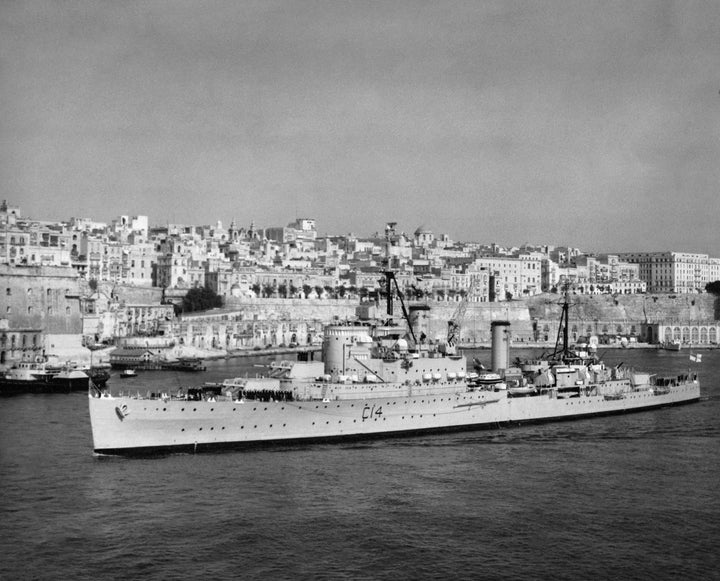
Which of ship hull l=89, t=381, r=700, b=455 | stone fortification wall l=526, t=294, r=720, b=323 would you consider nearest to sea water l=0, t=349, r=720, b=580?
ship hull l=89, t=381, r=700, b=455

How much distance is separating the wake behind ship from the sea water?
637 millimetres

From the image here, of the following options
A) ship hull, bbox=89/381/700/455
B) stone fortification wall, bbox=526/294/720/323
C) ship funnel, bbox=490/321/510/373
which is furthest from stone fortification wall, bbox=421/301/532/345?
ship hull, bbox=89/381/700/455

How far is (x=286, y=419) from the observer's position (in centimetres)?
2442

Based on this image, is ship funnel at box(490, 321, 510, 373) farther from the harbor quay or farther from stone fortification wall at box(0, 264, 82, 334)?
stone fortification wall at box(0, 264, 82, 334)

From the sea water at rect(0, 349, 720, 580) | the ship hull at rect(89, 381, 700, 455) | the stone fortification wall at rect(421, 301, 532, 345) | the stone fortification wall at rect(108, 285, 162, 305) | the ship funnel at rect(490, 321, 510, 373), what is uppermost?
the stone fortification wall at rect(108, 285, 162, 305)

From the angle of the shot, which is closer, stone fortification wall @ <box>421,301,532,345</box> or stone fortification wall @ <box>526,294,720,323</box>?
stone fortification wall @ <box>421,301,532,345</box>

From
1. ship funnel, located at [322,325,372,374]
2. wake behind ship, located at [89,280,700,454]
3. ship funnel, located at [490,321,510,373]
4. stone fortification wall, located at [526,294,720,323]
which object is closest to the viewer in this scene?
wake behind ship, located at [89,280,700,454]

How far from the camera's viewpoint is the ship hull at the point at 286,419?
2255 cm

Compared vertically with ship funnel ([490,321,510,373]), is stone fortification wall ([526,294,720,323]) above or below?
above

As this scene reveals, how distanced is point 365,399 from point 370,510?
24.7 feet

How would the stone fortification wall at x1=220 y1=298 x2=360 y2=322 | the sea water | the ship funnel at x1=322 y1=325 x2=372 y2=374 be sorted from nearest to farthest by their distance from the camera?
the sea water
the ship funnel at x1=322 y1=325 x2=372 y2=374
the stone fortification wall at x1=220 y1=298 x2=360 y2=322

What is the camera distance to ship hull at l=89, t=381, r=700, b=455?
2255cm

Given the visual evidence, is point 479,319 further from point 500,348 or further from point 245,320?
point 500,348

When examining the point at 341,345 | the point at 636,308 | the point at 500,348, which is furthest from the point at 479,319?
the point at 341,345
